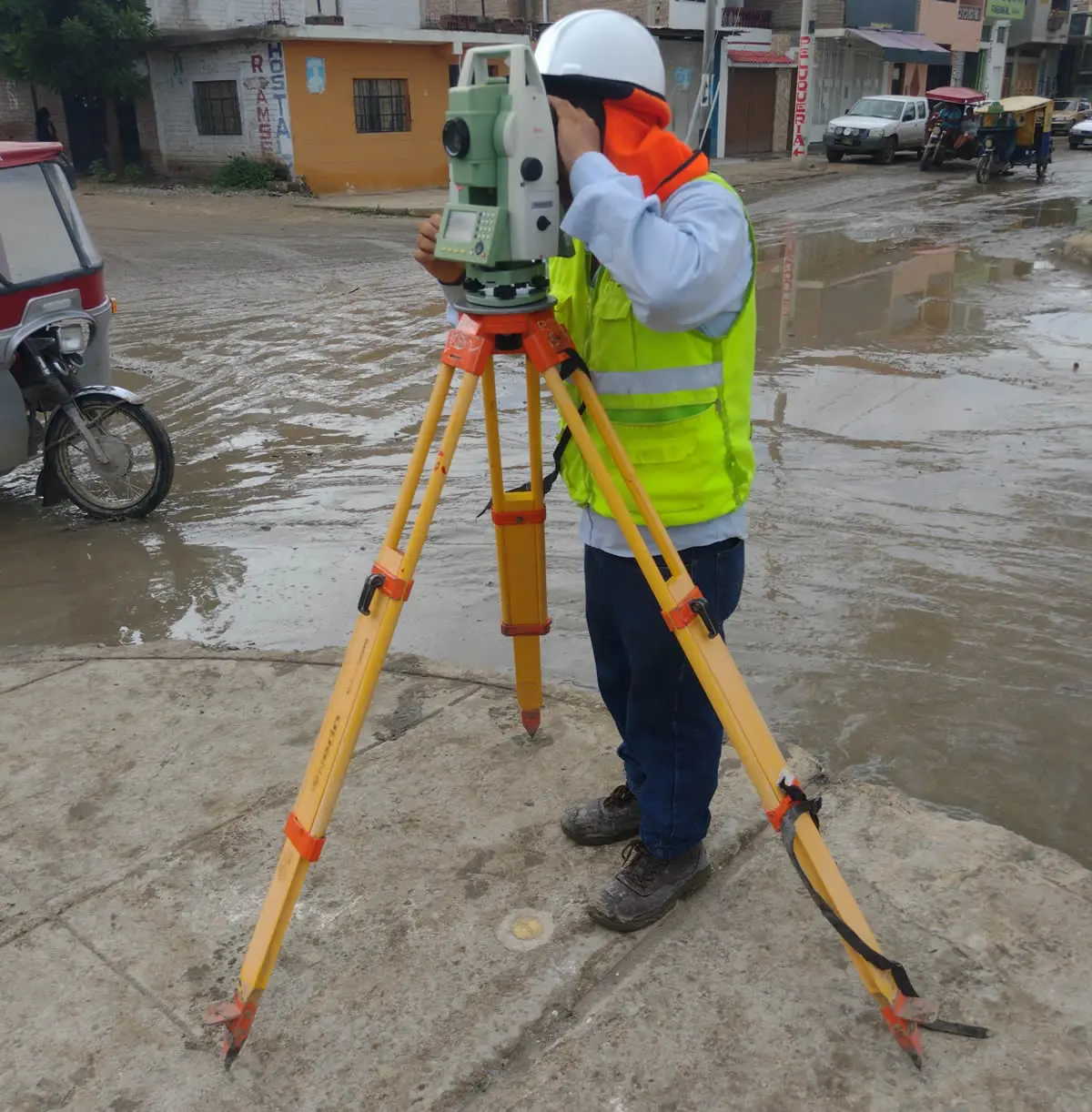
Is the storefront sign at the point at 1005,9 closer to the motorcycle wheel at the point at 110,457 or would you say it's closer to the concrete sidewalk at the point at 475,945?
the motorcycle wheel at the point at 110,457

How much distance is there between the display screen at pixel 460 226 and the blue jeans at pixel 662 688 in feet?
2.35

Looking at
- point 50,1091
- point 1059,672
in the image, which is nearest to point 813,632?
point 1059,672

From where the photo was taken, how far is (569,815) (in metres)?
2.71

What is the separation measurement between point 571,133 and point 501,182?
154 millimetres

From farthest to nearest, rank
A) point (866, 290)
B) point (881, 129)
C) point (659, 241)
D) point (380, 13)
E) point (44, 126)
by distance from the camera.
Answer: point (881, 129) → point (380, 13) → point (44, 126) → point (866, 290) → point (659, 241)

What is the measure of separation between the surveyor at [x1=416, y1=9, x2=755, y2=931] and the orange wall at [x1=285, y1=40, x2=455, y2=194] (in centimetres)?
1990

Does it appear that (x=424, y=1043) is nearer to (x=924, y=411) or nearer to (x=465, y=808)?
(x=465, y=808)

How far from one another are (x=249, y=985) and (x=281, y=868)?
0.22 m

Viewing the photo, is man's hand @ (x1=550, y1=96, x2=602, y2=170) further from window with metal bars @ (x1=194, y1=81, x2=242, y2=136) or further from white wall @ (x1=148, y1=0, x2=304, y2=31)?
white wall @ (x1=148, y1=0, x2=304, y2=31)

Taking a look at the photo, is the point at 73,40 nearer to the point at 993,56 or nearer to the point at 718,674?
the point at 718,674

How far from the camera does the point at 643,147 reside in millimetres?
1984

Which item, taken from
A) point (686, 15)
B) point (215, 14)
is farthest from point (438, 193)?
point (686, 15)

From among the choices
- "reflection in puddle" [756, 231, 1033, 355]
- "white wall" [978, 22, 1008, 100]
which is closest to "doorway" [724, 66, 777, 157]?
"white wall" [978, 22, 1008, 100]

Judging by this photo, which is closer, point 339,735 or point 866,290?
point 339,735
